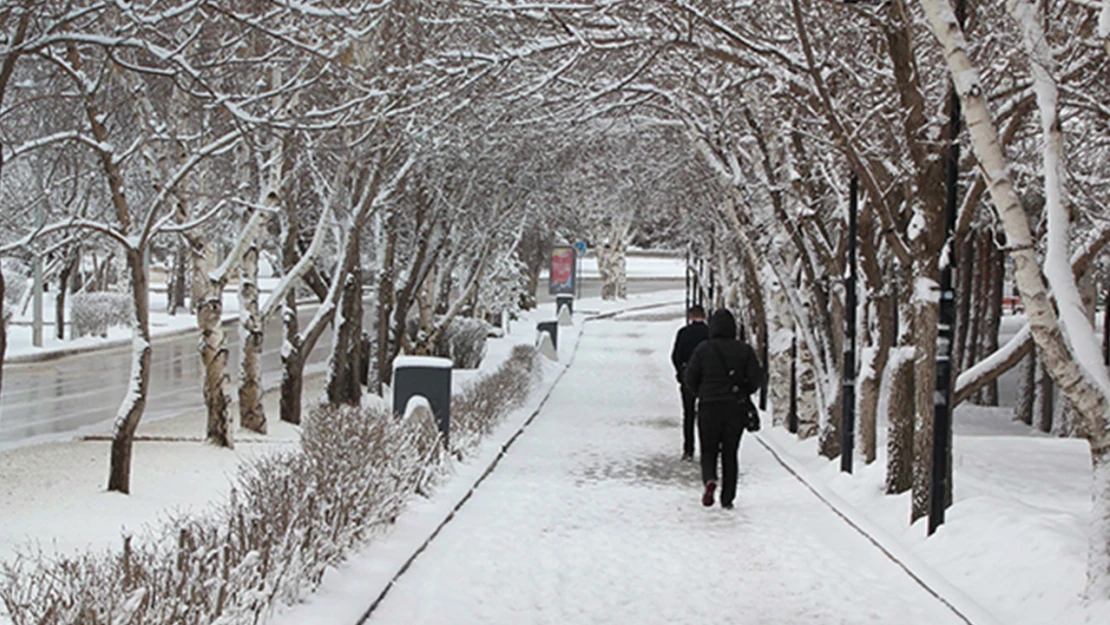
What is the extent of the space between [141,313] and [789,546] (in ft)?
23.4

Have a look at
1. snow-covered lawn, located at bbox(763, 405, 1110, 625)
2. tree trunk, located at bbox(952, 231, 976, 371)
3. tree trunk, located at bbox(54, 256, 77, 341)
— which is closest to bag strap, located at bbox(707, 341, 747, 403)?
snow-covered lawn, located at bbox(763, 405, 1110, 625)

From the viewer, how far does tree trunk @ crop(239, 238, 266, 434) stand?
1925cm

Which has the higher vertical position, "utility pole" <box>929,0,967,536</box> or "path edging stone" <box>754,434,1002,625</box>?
"utility pole" <box>929,0,967,536</box>

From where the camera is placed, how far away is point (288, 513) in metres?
8.19

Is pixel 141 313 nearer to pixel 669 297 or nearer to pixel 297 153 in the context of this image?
→ pixel 297 153

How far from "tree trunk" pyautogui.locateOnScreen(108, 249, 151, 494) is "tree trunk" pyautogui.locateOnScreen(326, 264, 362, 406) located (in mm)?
8029

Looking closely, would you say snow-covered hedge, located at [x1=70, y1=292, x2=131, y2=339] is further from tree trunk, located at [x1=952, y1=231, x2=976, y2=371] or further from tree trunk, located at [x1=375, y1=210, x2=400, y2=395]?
tree trunk, located at [x1=952, y1=231, x2=976, y2=371]

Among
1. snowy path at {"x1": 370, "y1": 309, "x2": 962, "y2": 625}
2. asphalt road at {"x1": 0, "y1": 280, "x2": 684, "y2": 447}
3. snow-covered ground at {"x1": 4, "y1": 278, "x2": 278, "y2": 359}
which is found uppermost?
snowy path at {"x1": 370, "y1": 309, "x2": 962, "y2": 625}

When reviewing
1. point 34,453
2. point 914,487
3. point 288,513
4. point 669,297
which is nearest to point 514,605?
point 288,513

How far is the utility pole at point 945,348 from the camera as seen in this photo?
10188mm

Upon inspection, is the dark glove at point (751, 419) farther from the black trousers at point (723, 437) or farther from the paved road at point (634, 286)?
the paved road at point (634, 286)

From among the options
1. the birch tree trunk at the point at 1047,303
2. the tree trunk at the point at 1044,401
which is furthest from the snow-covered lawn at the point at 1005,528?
the tree trunk at the point at 1044,401

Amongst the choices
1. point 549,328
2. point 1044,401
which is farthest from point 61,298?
point 1044,401

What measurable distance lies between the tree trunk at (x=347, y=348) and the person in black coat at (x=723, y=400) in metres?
10.8
